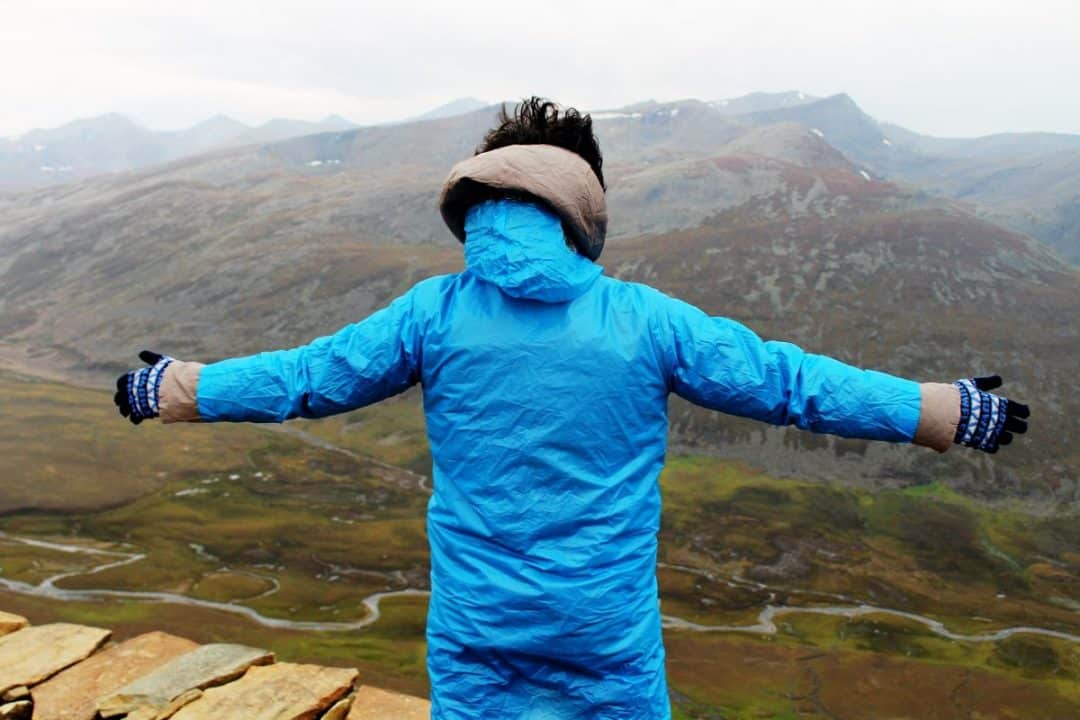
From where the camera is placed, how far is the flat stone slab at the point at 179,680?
27.0ft

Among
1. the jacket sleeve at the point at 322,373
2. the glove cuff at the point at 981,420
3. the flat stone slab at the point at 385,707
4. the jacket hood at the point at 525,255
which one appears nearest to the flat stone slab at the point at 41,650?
the flat stone slab at the point at 385,707

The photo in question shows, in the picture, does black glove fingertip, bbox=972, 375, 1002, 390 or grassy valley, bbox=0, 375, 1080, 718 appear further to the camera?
grassy valley, bbox=0, 375, 1080, 718

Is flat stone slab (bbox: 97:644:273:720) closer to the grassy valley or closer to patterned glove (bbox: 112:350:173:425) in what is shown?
patterned glove (bbox: 112:350:173:425)

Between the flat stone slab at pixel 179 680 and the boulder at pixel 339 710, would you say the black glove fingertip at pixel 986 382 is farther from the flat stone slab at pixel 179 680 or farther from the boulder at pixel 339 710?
the flat stone slab at pixel 179 680

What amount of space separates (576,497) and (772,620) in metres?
74.3

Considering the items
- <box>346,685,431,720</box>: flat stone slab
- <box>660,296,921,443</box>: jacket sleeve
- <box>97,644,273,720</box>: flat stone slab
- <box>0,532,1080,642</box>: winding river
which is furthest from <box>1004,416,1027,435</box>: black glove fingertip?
<box>0,532,1080,642</box>: winding river

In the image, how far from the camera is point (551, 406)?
4352mm

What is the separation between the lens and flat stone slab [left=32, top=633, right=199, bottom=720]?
8.83 m

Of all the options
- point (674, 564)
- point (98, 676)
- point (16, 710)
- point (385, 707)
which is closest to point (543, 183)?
point (385, 707)

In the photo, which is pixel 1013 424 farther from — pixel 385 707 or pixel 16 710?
pixel 16 710

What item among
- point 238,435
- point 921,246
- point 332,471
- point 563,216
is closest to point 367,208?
point 238,435

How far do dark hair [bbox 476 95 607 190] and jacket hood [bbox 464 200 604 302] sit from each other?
1.83 feet

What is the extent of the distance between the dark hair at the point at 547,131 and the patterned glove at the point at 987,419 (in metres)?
2.35

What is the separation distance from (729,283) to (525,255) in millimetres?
145192
